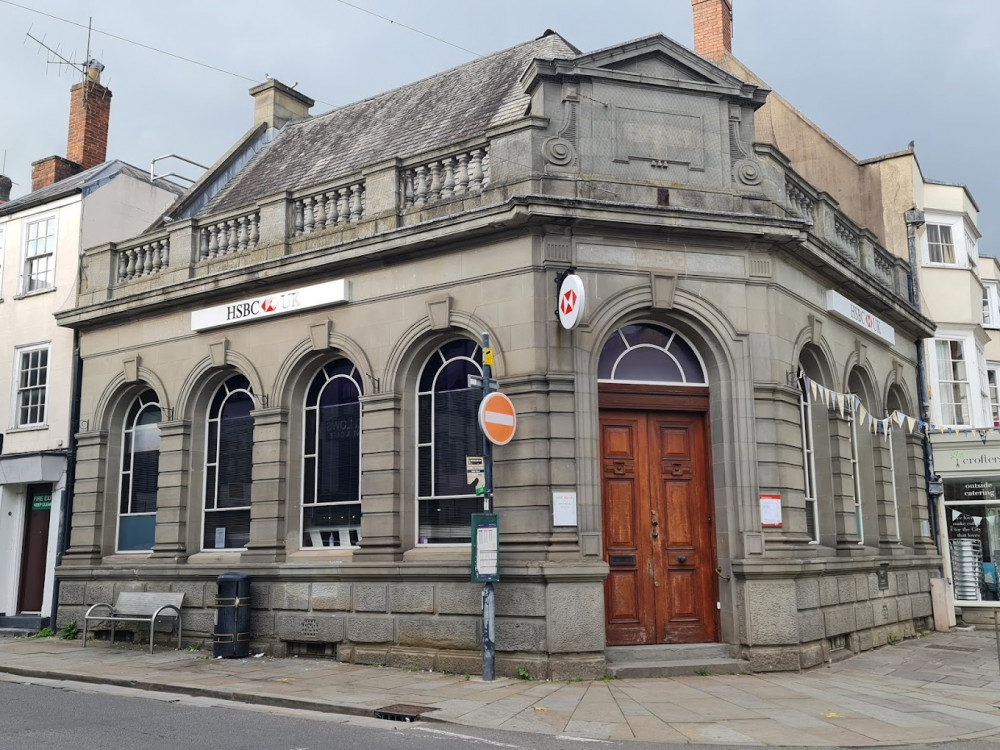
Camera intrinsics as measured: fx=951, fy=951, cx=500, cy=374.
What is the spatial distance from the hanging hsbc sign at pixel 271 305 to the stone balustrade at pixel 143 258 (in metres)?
1.82

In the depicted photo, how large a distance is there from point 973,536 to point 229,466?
14.5 metres

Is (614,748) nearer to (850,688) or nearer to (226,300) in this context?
(850,688)

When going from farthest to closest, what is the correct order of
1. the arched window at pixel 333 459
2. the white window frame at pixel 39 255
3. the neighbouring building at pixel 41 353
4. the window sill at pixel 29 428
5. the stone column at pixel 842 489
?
1. the white window frame at pixel 39 255
2. the window sill at pixel 29 428
3. the neighbouring building at pixel 41 353
4. the stone column at pixel 842 489
5. the arched window at pixel 333 459

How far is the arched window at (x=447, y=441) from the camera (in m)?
13.1

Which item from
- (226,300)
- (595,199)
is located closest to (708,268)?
(595,199)

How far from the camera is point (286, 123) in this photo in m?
22.0

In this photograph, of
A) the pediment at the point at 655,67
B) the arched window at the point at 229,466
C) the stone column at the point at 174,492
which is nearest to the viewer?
the pediment at the point at 655,67

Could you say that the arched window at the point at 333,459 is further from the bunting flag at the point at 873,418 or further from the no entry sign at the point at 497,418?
the bunting flag at the point at 873,418

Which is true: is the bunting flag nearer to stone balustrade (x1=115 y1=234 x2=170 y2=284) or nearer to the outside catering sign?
the outside catering sign

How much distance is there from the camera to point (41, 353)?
748 inches

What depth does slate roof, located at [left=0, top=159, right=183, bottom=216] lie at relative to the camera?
19141 mm

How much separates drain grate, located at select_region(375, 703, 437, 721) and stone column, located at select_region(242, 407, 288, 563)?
5.32 m

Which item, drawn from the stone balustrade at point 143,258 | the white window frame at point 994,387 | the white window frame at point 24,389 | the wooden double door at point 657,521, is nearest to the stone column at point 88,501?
the white window frame at point 24,389

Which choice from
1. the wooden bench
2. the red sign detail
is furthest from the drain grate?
the wooden bench
